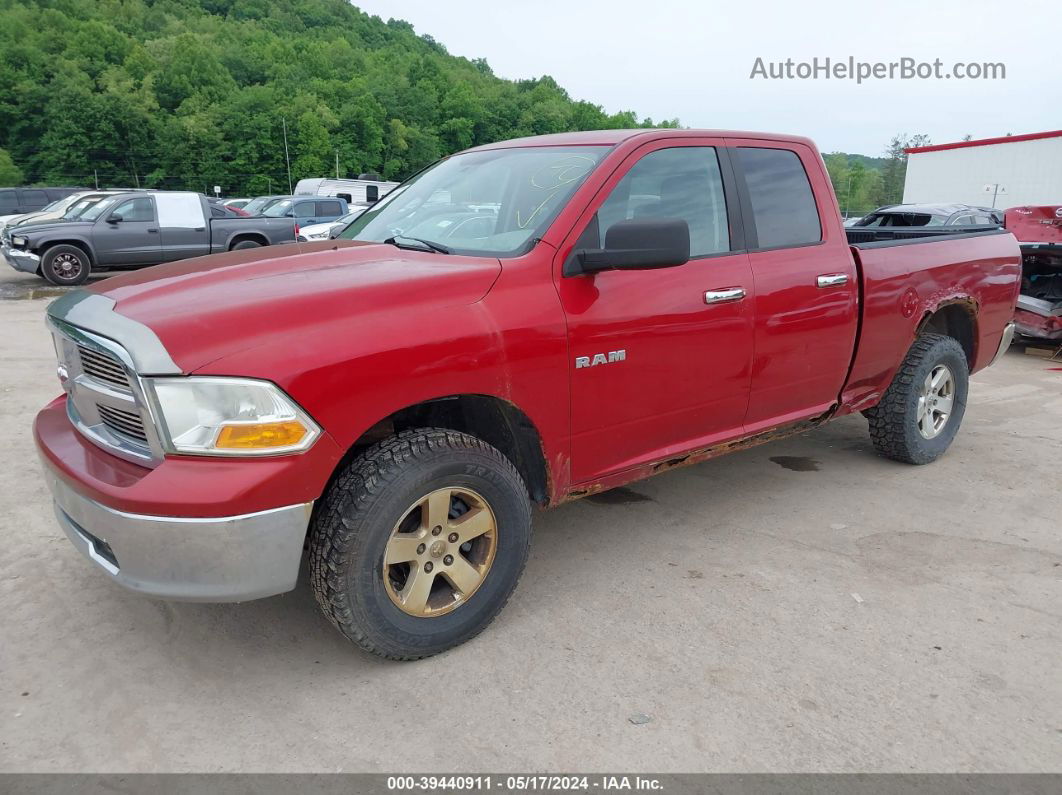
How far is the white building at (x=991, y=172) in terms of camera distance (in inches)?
1071

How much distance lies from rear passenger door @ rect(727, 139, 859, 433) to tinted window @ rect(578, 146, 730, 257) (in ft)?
0.57

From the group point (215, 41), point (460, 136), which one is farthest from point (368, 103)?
point (215, 41)

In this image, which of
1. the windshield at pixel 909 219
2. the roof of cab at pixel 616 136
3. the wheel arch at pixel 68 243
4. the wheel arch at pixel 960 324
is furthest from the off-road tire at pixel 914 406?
the wheel arch at pixel 68 243

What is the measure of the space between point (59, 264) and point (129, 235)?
1.23 m

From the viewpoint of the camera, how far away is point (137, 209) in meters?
14.0

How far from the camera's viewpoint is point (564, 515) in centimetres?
416

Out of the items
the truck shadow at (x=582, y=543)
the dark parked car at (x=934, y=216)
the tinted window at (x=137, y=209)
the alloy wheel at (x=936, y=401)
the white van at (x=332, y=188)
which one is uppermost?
the white van at (x=332, y=188)

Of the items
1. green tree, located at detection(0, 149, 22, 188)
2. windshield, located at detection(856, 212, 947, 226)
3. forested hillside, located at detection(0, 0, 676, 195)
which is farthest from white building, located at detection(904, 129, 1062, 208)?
green tree, located at detection(0, 149, 22, 188)

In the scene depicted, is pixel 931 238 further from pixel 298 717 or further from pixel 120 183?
pixel 120 183

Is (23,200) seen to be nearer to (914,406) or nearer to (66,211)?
(66,211)

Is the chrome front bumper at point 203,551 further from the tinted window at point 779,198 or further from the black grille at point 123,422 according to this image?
the tinted window at point 779,198

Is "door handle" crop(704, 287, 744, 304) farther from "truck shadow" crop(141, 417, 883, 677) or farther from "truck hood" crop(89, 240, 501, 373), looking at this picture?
"truck shadow" crop(141, 417, 883, 677)

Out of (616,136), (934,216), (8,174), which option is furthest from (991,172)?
(8,174)

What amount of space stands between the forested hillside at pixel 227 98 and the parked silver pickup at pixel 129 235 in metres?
45.7
